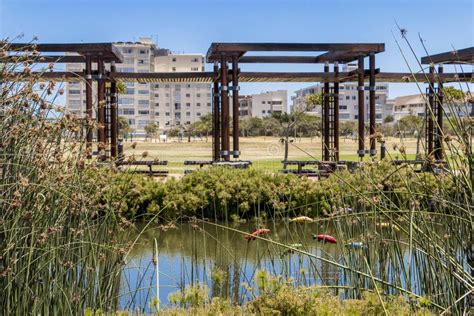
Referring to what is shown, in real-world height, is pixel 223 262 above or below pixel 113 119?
below

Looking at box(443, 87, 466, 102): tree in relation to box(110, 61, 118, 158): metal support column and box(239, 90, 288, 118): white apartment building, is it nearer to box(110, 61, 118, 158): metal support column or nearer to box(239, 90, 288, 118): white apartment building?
box(110, 61, 118, 158): metal support column

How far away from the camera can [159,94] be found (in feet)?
221

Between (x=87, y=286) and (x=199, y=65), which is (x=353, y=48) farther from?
(x=199, y=65)

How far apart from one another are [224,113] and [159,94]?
57.8 meters

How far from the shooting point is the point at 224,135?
33.6 ft

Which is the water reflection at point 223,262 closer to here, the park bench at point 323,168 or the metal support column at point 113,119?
the park bench at point 323,168

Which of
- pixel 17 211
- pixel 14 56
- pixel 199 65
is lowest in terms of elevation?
pixel 17 211

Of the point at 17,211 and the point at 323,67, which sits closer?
the point at 17,211

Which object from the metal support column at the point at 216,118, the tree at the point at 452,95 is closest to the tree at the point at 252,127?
the metal support column at the point at 216,118

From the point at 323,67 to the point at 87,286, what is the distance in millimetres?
10230

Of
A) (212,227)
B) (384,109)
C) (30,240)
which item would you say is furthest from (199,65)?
(30,240)

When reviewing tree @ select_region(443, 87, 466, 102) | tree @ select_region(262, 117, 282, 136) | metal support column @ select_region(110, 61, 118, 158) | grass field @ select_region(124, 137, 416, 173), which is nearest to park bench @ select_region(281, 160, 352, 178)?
grass field @ select_region(124, 137, 416, 173)

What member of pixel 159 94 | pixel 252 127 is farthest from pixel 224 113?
pixel 159 94

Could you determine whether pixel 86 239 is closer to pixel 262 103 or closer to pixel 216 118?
pixel 216 118
